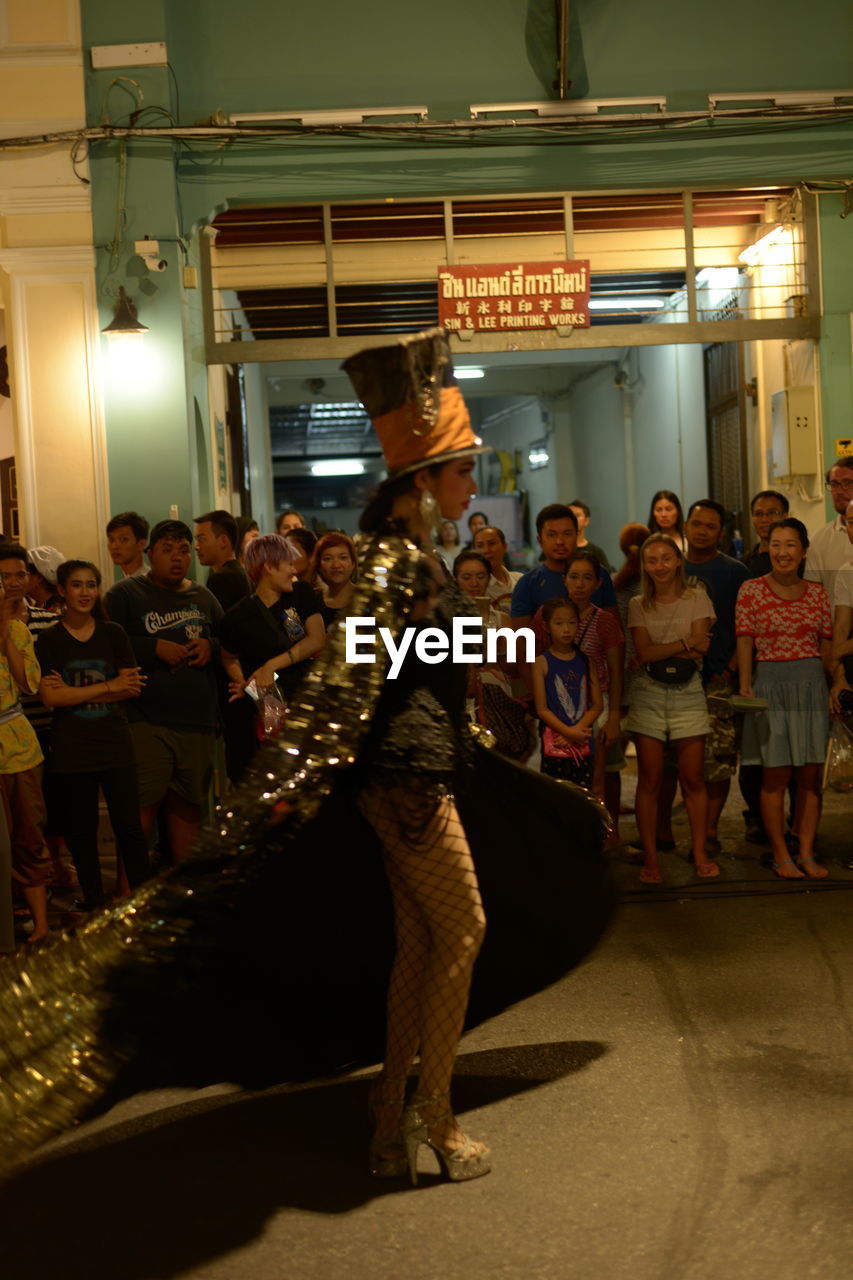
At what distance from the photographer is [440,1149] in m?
3.79

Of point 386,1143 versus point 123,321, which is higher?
point 123,321

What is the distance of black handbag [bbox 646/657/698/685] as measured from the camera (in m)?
7.20

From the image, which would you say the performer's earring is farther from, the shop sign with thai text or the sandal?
the shop sign with thai text

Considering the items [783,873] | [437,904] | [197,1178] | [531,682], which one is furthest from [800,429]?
[197,1178]

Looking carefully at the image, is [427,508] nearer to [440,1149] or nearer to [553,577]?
[440,1149]

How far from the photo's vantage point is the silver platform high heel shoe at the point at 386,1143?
383 cm

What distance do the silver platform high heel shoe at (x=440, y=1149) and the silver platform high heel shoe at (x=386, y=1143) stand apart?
58 millimetres

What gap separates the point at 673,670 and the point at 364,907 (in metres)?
3.49

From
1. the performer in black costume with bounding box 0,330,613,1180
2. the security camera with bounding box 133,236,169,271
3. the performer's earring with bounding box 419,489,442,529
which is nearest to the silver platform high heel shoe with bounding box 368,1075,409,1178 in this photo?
the performer in black costume with bounding box 0,330,613,1180

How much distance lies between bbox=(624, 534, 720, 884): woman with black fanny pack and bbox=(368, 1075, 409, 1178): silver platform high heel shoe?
11.3 feet

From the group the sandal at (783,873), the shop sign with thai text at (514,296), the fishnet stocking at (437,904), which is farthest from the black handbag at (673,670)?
the shop sign with thai text at (514,296)

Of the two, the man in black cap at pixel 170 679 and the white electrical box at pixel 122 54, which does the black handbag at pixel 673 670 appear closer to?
the man in black cap at pixel 170 679

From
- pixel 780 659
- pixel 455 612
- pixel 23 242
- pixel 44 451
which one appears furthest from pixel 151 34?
pixel 455 612

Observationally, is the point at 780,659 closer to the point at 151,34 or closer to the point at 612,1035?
the point at 612,1035
